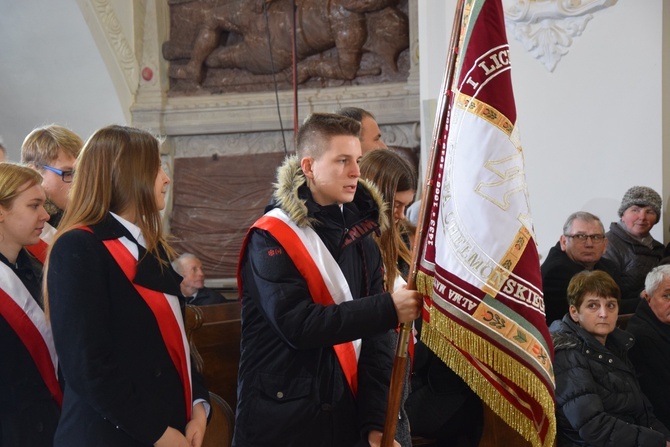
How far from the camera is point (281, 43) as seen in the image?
20.5ft

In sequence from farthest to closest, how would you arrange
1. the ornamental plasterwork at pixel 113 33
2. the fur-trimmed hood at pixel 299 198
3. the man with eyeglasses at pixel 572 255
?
the ornamental plasterwork at pixel 113 33 < the man with eyeglasses at pixel 572 255 < the fur-trimmed hood at pixel 299 198

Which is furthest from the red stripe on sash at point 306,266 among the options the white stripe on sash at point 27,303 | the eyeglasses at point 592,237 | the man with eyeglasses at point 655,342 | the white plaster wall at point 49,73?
the white plaster wall at point 49,73

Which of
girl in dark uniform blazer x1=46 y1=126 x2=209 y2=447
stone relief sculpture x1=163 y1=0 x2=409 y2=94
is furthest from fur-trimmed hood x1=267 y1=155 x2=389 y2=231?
stone relief sculpture x1=163 y1=0 x2=409 y2=94

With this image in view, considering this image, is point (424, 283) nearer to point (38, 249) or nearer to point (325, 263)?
point (325, 263)

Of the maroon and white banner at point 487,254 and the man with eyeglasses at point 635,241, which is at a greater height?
the maroon and white banner at point 487,254

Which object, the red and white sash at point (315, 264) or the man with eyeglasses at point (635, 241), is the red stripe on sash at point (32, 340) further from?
the man with eyeglasses at point (635, 241)

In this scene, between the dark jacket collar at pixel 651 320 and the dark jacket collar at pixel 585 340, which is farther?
the dark jacket collar at pixel 651 320

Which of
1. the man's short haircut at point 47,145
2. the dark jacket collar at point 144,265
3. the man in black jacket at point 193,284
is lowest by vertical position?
the man in black jacket at point 193,284

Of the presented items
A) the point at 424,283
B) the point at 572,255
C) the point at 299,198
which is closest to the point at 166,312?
the point at 299,198

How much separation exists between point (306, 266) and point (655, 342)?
223cm

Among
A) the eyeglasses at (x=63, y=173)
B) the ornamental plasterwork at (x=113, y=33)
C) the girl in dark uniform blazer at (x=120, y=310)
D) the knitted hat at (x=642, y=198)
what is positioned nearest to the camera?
the girl in dark uniform blazer at (x=120, y=310)

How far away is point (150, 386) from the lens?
1.96 meters

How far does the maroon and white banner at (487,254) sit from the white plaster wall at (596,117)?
301 cm

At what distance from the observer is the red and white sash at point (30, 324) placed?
7.02ft
